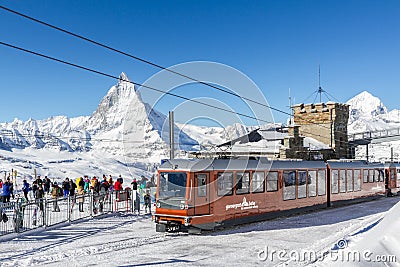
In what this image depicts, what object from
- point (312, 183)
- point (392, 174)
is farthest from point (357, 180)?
point (392, 174)

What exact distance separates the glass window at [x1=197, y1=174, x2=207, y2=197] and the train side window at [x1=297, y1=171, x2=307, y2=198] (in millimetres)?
6923

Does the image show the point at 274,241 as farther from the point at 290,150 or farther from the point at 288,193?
the point at 290,150

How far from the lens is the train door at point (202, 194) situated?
1536 centimetres

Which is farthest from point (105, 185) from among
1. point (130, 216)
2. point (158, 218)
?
point (158, 218)

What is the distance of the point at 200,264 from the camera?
11.1 metres

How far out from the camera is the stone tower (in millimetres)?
48531

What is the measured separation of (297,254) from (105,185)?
40.7ft

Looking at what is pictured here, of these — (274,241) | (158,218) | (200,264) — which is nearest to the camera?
(200,264)

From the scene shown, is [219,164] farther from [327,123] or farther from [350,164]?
[327,123]

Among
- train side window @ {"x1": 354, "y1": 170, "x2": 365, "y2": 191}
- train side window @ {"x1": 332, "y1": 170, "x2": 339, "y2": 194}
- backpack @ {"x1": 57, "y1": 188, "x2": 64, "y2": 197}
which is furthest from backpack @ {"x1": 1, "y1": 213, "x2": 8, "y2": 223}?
train side window @ {"x1": 354, "y1": 170, "x2": 365, "y2": 191}

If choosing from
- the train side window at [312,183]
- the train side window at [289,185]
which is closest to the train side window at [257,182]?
the train side window at [289,185]

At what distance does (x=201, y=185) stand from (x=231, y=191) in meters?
1.59

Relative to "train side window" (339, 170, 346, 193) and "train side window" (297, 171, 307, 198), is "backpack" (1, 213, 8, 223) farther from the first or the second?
"train side window" (339, 170, 346, 193)

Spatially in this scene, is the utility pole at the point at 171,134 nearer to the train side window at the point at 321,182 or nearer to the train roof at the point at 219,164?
the train roof at the point at 219,164
